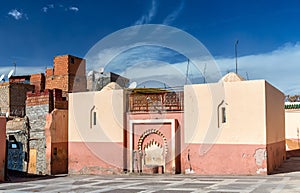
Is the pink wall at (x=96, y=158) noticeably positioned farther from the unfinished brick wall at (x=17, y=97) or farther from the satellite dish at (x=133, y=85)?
the unfinished brick wall at (x=17, y=97)

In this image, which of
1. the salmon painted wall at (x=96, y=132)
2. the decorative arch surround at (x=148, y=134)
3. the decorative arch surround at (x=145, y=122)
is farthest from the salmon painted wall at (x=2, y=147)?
the decorative arch surround at (x=148, y=134)

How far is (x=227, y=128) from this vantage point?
1638 centimetres

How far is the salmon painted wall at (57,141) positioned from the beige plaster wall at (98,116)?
0.60 m

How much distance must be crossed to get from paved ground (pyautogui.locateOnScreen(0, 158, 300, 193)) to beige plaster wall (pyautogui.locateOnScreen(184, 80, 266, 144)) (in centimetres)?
184

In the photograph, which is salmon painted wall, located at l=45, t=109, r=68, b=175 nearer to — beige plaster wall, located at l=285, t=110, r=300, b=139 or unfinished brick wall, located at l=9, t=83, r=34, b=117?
unfinished brick wall, located at l=9, t=83, r=34, b=117

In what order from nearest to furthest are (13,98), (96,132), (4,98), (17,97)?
(96,132)
(4,98)
(13,98)
(17,97)

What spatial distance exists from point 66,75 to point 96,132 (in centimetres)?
999

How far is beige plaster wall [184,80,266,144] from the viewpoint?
51.9 ft

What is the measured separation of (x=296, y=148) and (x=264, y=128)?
10.3m

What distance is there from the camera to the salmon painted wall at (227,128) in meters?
15.8

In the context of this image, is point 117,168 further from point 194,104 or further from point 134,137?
point 194,104

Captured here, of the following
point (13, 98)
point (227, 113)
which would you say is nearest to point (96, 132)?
point (227, 113)

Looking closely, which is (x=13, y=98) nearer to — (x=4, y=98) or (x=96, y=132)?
(x=4, y=98)

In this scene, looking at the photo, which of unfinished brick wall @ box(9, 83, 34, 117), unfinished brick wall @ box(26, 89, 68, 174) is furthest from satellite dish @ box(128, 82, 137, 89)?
unfinished brick wall @ box(9, 83, 34, 117)
